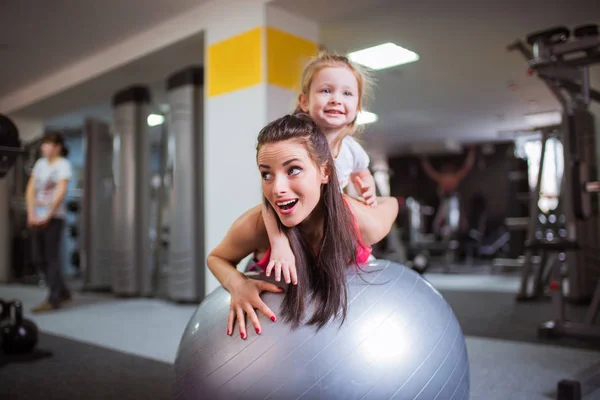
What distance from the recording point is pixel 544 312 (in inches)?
165

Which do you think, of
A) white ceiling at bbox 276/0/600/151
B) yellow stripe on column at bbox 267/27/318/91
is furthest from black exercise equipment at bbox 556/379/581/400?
yellow stripe on column at bbox 267/27/318/91

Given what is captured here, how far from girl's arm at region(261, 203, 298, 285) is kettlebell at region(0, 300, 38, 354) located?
2.31 meters

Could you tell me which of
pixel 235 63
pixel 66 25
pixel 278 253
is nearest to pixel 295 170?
pixel 278 253

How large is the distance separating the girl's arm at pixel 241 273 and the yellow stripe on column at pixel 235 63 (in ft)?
8.22

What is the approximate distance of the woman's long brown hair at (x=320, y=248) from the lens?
3.88 ft

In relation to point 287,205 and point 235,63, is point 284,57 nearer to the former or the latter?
point 235,63

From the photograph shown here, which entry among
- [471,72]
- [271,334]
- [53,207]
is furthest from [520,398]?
[471,72]

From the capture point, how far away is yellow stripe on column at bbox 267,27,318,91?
12.5 feet

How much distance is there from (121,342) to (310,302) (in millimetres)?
2511

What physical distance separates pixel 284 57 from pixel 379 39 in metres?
1.65

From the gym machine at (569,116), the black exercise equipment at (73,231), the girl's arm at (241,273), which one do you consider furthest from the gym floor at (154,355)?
the black exercise equipment at (73,231)

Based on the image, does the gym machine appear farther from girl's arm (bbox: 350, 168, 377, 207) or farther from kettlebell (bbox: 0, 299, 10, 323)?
kettlebell (bbox: 0, 299, 10, 323)

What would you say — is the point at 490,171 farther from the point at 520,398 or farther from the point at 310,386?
the point at 310,386

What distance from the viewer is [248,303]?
123 cm
